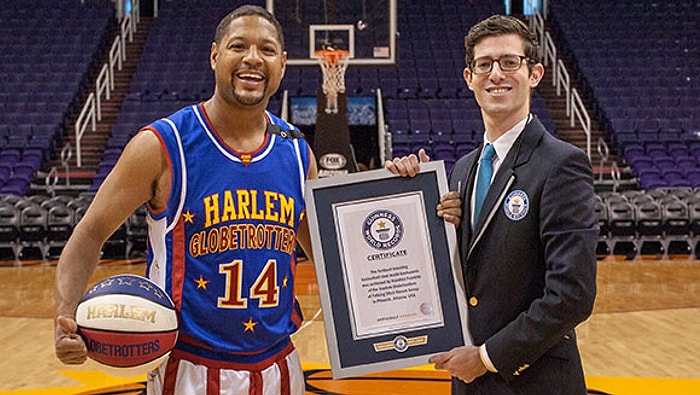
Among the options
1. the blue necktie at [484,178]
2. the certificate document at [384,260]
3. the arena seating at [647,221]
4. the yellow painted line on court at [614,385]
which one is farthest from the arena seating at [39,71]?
the blue necktie at [484,178]

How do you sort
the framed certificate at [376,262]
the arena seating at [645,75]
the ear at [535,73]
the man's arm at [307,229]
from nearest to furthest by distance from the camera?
1. the ear at [535,73]
2. the framed certificate at [376,262]
3. the man's arm at [307,229]
4. the arena seating at [645,75]

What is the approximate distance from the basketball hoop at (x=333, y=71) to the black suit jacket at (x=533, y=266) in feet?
30.6

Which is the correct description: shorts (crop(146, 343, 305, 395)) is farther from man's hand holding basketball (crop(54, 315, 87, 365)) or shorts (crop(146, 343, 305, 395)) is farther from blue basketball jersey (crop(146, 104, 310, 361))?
man's hand holding basketball (crop(54, 315, 87, 365))

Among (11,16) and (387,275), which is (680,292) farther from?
(11,16)

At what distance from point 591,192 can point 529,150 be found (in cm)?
19

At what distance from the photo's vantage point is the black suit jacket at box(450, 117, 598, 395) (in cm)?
198

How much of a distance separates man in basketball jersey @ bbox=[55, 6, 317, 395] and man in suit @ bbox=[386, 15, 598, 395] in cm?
49

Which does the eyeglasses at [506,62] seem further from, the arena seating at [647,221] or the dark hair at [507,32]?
the arena seating at [647,221]

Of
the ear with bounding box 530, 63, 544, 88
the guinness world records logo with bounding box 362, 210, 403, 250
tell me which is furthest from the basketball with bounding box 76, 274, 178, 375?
the ear with bounding box 530, 63, 544, 88

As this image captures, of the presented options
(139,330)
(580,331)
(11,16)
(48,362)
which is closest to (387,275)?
(139,330)

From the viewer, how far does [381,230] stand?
234 centimetres

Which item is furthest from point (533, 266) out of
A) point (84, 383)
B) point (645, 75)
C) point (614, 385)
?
point (645, 75)

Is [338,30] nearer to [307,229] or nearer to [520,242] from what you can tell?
[307,229]

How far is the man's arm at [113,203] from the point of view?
2.08 meters
